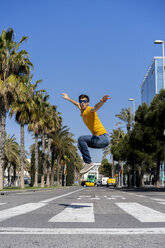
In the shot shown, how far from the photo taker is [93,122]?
6.54 meters

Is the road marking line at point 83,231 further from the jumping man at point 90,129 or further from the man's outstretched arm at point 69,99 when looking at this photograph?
the man's outstretched arm at point 69,99

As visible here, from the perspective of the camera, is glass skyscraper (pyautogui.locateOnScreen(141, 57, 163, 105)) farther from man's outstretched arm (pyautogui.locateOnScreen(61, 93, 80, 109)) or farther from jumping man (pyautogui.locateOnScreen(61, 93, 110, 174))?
jumping man (pyautogui.locateOnScreen(61, 93, 110, 174))

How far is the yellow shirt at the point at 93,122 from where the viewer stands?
6445 mm

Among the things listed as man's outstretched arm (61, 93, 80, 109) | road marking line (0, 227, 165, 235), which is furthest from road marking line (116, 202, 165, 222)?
man's outstretched arm (61, 93, 80, 109)

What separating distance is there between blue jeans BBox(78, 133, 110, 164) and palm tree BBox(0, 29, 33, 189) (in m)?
21.2

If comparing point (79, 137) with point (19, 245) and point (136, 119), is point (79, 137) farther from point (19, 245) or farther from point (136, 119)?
point (136, 119)

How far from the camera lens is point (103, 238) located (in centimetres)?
446

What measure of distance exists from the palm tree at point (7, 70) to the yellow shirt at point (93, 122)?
21.4 metres

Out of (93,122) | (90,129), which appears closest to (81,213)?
(90,129)

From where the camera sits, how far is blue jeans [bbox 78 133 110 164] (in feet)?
21.6

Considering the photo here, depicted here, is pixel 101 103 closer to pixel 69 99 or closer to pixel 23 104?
pixel 69 99

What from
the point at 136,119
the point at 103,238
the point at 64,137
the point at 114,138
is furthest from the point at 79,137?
the point at 114,138

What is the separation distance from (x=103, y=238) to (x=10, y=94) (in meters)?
24.3

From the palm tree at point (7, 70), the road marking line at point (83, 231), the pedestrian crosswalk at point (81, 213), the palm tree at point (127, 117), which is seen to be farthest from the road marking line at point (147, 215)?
the palm tree at point (127, 117)
